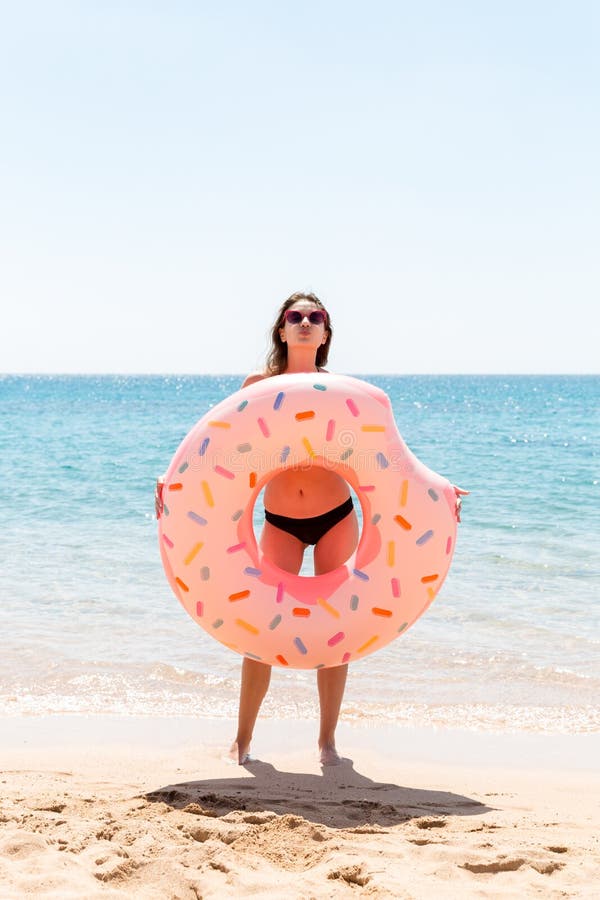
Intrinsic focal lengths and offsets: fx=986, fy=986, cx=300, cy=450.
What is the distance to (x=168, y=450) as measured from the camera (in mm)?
16844

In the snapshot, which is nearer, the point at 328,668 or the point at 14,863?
the point at 14,863

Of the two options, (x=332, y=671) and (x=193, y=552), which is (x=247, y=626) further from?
(x=332, y=671)

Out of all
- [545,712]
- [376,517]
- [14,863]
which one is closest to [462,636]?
[545,712]

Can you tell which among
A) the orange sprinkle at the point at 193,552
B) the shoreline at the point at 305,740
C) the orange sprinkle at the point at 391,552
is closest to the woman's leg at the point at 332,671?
the shoreline at the point at 305,740

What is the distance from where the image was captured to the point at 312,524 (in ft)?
10.8

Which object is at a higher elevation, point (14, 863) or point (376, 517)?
point (376, 517)

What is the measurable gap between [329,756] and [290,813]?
0.64 meters

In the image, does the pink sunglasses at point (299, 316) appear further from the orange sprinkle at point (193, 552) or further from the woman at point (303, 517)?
the orange sprinkle at point (193, 552)

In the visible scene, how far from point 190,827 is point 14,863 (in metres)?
0.47

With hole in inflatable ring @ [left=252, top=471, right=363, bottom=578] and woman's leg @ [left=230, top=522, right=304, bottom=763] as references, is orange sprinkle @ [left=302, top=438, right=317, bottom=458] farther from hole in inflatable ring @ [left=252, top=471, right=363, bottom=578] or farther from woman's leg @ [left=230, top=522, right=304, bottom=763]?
woman's leg @ [left=230, top=522, right=304, bottom=763]

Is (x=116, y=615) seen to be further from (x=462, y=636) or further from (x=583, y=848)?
(x=583, y=848)

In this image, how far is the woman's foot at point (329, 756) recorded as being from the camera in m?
3.41

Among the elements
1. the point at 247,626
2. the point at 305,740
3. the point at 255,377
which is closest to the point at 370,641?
the point at 247,626

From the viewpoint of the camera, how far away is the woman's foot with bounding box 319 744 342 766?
3.41 m
